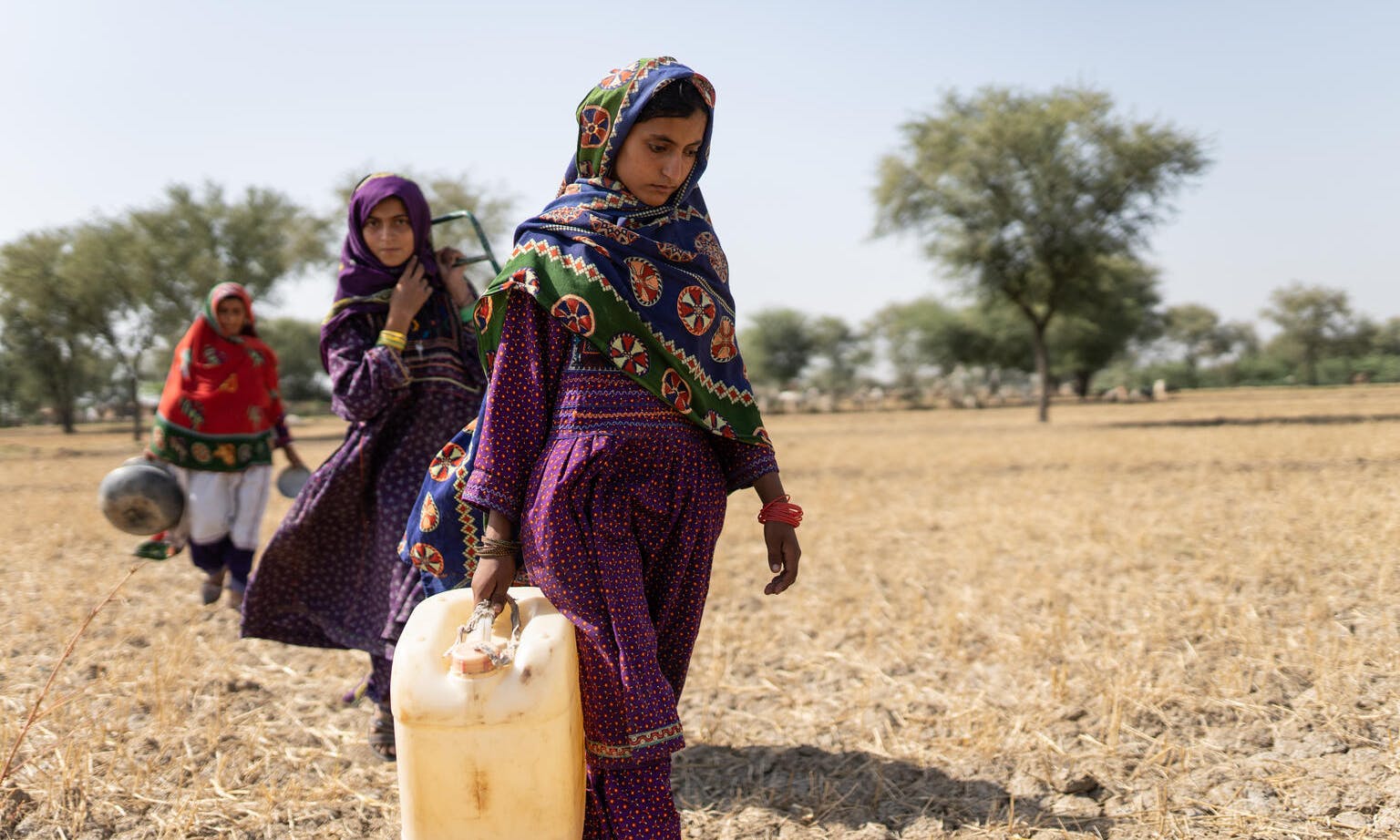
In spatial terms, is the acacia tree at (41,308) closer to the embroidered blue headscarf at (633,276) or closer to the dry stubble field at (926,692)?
the dry stubble field at (926,692)

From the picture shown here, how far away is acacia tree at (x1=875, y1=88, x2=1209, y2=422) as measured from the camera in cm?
2236

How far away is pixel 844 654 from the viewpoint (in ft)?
15.3

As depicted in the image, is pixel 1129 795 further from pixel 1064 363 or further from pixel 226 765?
pixel 1064 363

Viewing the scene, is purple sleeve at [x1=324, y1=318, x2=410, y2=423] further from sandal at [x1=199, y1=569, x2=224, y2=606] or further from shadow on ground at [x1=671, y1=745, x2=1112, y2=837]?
sandal at [x1=199, y1=569, x2=224, y2=606]

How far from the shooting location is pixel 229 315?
18.6 feet

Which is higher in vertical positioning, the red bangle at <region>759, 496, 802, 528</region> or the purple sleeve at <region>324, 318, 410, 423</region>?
the purple sleeve at <region>324, 318, 410, 423</region>

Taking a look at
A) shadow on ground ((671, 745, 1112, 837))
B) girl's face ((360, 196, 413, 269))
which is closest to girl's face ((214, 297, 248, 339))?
girl's face ((360, 196, 413, 269))

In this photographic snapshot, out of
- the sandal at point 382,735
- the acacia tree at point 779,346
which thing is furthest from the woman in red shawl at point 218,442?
the acacia tree at point 779,346

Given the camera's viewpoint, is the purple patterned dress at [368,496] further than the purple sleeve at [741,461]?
Yes

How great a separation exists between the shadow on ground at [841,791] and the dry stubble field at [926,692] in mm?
12

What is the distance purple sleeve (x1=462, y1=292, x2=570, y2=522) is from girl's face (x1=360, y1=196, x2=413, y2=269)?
1.33 m

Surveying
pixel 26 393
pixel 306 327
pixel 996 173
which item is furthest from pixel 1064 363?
pixel 306 327

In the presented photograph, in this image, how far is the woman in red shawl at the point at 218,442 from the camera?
553 cm

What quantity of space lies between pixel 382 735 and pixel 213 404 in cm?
294
